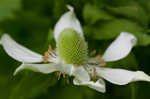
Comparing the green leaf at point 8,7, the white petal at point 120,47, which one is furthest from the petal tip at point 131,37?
the green leaf at point 8,7

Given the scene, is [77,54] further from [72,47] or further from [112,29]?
[112,29]

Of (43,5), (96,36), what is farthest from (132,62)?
(43,5)

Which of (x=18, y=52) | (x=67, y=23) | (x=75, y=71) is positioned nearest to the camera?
(x=75, y=71)

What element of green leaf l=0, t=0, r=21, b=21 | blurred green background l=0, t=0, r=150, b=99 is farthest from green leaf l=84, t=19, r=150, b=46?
Result: green leaf l=0, t=0, r=21, b=21

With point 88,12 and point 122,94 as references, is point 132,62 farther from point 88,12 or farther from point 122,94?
point 88,12

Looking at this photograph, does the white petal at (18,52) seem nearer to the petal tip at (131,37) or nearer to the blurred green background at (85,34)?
the blurred green background at (85,34)

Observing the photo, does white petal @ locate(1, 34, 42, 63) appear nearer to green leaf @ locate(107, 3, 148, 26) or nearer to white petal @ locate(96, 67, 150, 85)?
white petal @ locate(96, 67, 150, 85)

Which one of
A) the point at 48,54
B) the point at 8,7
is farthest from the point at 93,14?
the point at 8,7
